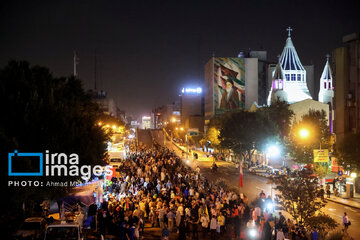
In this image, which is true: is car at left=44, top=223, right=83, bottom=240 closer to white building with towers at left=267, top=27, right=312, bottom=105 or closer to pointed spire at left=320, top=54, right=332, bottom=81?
white building with towers at left=267, top=27, right=312, bottom=105

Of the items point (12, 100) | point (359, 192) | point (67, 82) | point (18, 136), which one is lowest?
point (359, 192)

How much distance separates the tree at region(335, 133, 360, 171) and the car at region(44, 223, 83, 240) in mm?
23495

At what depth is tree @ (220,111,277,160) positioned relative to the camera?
5066 cm

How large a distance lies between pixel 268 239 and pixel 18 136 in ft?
34.8

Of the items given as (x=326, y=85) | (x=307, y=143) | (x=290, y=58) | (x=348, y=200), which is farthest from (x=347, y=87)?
(x=290, y=58)

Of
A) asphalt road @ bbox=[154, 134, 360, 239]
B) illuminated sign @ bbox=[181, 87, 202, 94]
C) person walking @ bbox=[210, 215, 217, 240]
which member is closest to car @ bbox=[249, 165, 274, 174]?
asphalt road @ bbox=[154, 134, 360, 239]

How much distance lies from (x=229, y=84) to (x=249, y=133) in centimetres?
8246

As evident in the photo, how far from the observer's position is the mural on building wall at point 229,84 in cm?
13062

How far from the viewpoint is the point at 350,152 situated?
3036 centimetres

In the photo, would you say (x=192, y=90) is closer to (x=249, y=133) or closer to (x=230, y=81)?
(x=230, y=81)

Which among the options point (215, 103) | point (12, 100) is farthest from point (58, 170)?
point (215, 103)

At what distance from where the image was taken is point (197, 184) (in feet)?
94.0

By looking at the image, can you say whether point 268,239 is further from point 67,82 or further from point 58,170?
point 67,82

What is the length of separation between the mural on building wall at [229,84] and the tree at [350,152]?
324 feet
